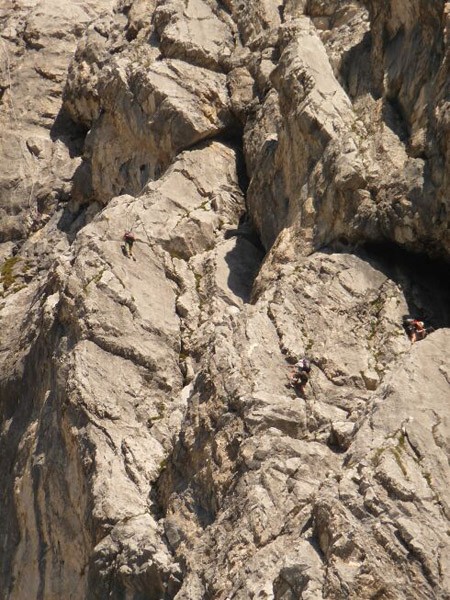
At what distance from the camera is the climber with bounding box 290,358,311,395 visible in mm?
44562

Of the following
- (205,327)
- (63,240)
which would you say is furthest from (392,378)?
(63,240)

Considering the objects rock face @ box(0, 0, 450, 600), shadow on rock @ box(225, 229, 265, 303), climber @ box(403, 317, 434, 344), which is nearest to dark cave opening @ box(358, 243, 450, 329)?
rock face @ box(0, 0, 450, 600)

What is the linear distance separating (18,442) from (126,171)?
60.8 feet

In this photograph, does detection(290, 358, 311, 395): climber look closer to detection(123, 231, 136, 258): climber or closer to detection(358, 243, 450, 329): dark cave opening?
detection(358, 243, 450, 329): dark cave opening

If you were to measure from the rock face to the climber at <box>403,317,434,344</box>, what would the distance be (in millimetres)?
313

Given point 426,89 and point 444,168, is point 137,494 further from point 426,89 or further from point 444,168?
point 426,89

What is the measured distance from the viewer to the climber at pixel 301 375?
44562 mm

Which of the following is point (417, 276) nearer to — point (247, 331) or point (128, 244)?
point (247, 331)

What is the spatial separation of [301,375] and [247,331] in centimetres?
299

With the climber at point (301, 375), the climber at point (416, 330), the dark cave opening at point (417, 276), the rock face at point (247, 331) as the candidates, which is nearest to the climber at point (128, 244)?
the rock face at point (247, 331)

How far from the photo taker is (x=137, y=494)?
150 ft

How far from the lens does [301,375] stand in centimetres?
4466

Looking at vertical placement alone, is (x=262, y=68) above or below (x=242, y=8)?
below

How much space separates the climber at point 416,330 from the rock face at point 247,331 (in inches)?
12.3
